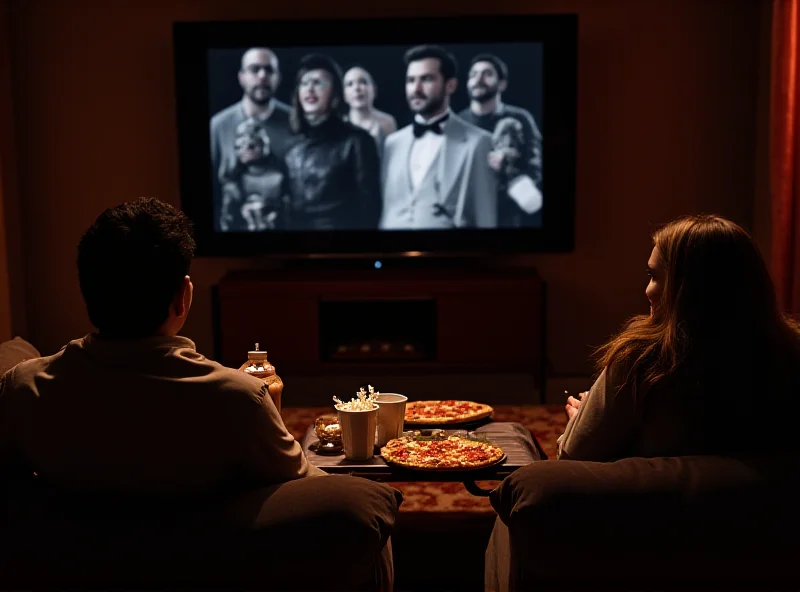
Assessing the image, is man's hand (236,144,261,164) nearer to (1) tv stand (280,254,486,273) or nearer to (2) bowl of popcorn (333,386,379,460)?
(1) tv stand (280,254,486,273)

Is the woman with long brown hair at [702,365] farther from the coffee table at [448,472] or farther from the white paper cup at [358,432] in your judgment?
the white paper cup at [358,432]

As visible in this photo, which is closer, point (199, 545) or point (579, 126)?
point (199, 545)

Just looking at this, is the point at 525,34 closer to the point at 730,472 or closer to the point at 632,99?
the point at 632,99

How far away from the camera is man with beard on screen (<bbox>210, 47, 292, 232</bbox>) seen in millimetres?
4438

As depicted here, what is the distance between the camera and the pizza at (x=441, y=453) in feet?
6.50

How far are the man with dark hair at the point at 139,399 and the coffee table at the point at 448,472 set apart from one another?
57 cm

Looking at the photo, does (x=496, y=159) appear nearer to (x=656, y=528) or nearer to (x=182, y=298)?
(x=182, y=298)

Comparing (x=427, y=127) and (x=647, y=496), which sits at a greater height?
(x=427, y=127)

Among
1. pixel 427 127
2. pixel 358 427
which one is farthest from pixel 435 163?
pixel 358 427

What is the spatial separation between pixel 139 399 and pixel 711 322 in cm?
92

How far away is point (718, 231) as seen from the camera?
1.64m

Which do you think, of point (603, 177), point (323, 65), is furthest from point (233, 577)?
point (603, 177)

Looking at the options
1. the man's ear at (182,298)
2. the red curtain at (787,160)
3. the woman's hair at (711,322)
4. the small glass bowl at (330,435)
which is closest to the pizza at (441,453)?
the small glass bowl at (330,435)

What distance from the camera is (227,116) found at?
14.7 ft
